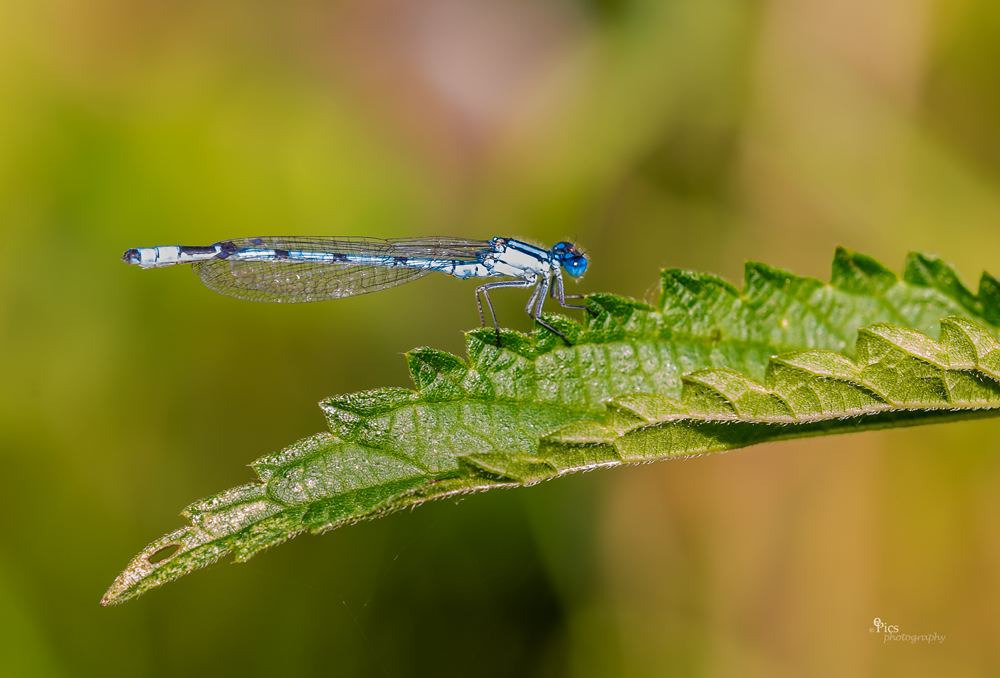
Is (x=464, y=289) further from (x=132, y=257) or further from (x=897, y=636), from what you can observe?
(x=897, y=636)

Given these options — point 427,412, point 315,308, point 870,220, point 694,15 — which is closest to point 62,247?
point 315,308

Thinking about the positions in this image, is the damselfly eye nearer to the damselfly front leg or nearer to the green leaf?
the damselfly front leg

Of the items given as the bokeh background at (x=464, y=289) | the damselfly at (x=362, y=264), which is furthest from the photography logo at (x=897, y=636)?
the damselfly at (x=362, y=264)

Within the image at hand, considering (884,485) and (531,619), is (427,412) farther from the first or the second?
(884,485)

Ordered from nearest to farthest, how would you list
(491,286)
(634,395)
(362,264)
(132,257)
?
(634,395), (132,257), (491,286), (362,264)

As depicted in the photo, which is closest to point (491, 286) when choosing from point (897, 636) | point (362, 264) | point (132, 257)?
point (362, 264)

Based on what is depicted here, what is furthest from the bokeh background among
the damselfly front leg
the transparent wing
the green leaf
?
the green leaf
